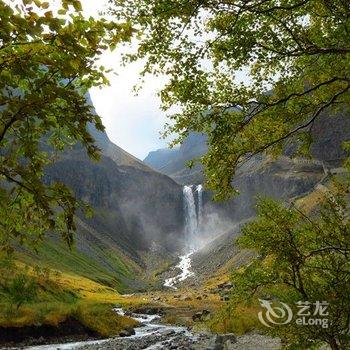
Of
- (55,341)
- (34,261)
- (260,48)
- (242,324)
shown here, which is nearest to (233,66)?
(260,48)

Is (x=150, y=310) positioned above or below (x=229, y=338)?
below

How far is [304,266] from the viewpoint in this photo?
1494 cm

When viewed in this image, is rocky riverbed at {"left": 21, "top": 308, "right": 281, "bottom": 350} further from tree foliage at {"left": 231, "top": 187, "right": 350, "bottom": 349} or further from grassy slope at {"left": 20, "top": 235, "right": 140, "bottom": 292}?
grassy slope at {"left": 20, "top": 235, "right": 140, "bottom": 292}

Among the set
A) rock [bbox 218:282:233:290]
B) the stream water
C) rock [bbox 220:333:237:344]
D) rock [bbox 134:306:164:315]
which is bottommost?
rock [bbox 218:282:233:290]

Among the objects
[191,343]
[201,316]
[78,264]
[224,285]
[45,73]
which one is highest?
[45,73]

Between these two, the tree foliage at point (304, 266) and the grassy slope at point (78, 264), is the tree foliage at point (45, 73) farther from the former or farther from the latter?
the grassy slope at point (78, 264)

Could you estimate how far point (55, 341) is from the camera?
48.0 meters

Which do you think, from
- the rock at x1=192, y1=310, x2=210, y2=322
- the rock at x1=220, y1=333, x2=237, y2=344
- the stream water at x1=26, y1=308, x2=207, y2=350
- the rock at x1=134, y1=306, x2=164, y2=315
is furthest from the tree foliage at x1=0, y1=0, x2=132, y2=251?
the rock at x1=134, y1=306, x2=164, y2=315

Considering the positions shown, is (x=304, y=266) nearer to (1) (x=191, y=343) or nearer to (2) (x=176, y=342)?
(1) (x=191, y=343)

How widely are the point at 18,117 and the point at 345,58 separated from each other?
1028 centimetres

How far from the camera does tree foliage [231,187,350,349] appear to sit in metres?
14.9

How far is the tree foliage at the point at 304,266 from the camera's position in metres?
14.9

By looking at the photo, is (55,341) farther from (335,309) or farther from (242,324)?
(335,309)

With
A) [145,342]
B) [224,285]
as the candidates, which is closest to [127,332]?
[145,342]
